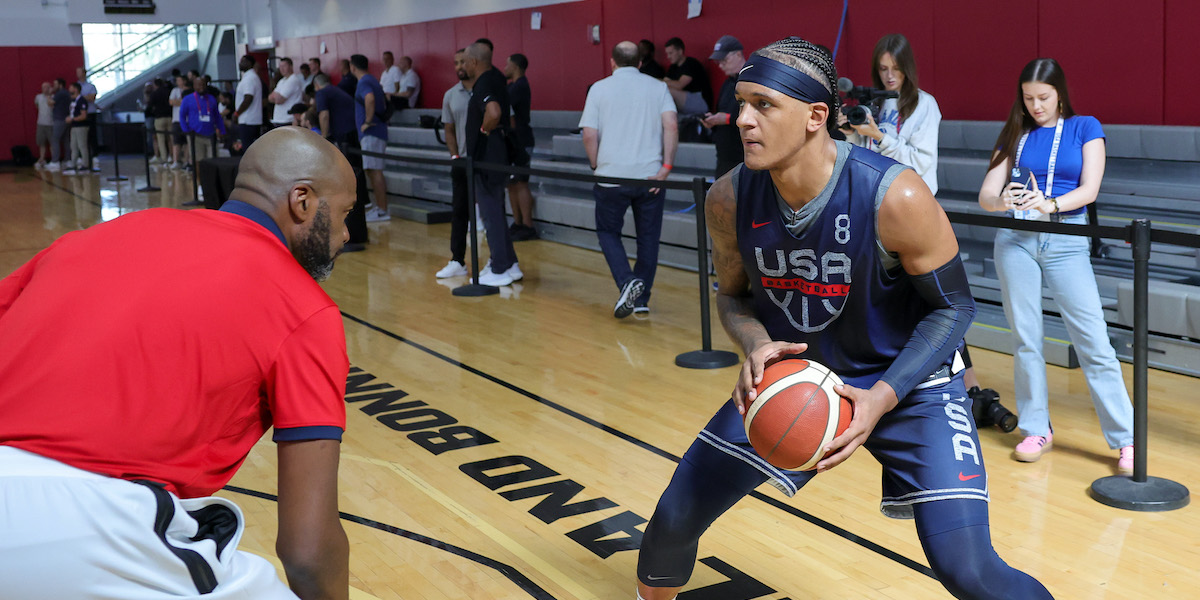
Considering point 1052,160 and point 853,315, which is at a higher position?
point 1052,160

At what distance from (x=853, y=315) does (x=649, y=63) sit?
905 centimetres

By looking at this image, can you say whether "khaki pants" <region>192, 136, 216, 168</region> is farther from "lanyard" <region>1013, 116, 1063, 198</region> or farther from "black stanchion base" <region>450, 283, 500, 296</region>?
"lanyard" <region>1013, 116, 1063, 198</region>

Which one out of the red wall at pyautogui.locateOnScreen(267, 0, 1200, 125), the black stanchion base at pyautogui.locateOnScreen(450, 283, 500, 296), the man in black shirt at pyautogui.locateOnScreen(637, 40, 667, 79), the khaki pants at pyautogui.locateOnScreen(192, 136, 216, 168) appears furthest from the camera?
the khaki pants at pyautogui.locateOnScreen(192, 136, 216, 168)

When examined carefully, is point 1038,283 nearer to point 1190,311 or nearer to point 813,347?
point 1190,311

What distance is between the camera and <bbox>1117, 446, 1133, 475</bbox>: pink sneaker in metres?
4.18

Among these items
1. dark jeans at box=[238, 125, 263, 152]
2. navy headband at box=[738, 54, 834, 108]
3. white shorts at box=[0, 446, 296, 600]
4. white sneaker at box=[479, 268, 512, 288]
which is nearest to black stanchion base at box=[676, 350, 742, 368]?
white sneaker at box=[479, 268, 512, 288]

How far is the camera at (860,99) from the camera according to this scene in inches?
191

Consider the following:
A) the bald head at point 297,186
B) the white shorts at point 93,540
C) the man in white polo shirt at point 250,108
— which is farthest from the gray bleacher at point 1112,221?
the man in white polo shirt at point 250,108

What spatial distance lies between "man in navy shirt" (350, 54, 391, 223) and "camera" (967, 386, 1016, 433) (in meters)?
8.26

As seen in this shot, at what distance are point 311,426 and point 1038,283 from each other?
3.47m

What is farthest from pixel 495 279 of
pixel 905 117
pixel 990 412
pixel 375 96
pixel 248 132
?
pixel 248 132

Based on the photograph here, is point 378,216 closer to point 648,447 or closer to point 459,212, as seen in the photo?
point 459,212

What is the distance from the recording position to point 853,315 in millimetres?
2496

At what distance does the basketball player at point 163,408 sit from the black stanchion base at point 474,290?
640 cm
